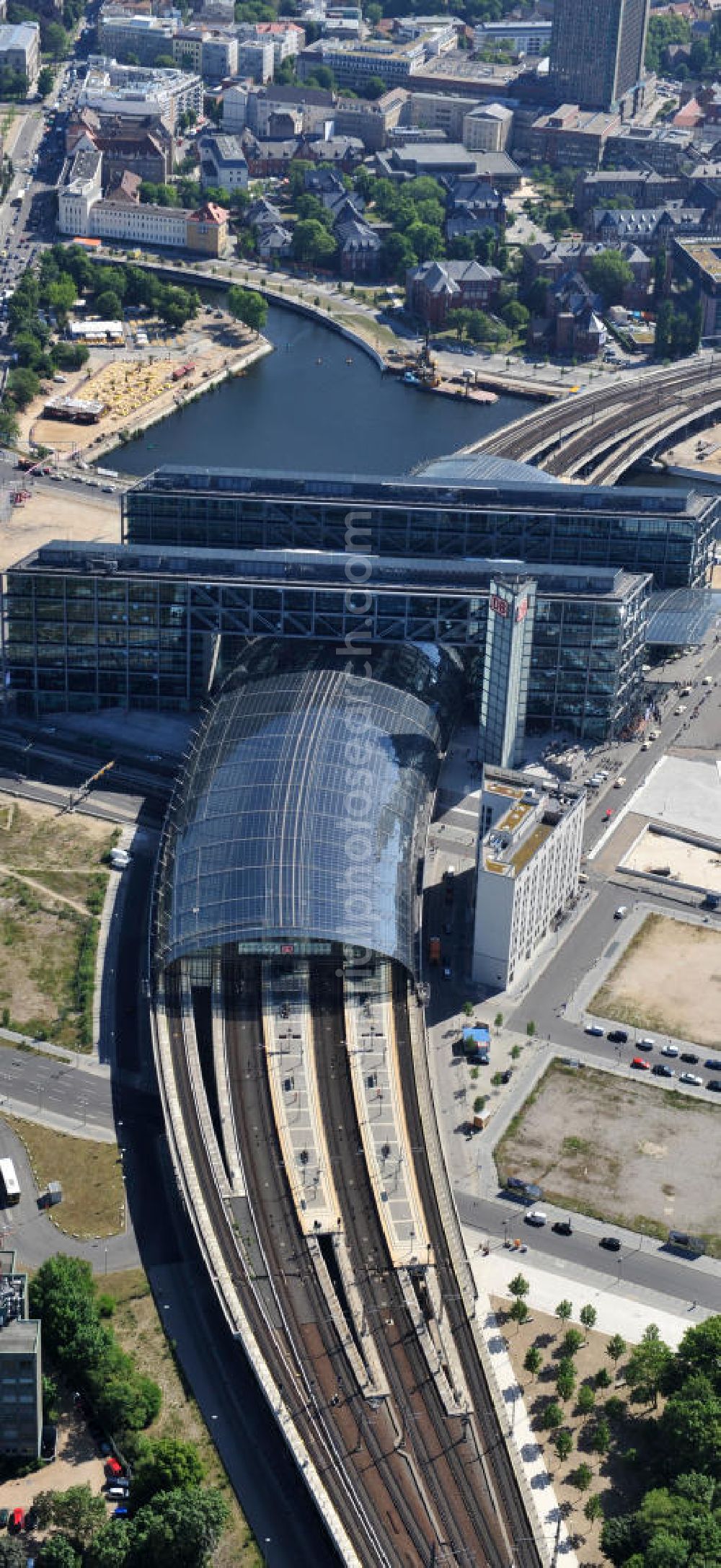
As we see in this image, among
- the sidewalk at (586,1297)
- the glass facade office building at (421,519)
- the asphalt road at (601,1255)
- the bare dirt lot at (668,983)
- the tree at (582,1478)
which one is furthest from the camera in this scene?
the glass facade office building at (421,519)

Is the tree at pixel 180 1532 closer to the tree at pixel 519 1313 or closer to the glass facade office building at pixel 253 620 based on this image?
the tree at pixel 519 1313

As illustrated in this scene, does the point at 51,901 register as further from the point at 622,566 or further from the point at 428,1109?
the point at 622,566

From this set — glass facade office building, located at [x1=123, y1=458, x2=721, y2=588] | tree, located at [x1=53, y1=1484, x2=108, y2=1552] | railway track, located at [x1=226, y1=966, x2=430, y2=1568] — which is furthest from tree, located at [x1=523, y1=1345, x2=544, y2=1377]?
glass facade office building, located at [x1=123, y1=458, x2=721, y2=588]

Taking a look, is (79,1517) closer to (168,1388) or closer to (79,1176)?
(168,1388)

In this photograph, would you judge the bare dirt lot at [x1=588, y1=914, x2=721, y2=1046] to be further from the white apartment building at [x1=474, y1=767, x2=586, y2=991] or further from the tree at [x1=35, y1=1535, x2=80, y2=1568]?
the tree at [x1=35, y1=1535, x2=80, y2=1568]

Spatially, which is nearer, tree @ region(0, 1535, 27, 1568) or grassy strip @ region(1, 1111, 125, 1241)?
tree @ region(0, 1535, 27, 1568)

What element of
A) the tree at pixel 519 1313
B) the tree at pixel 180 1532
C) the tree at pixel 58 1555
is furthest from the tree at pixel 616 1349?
the tree at pixel 58 1555
